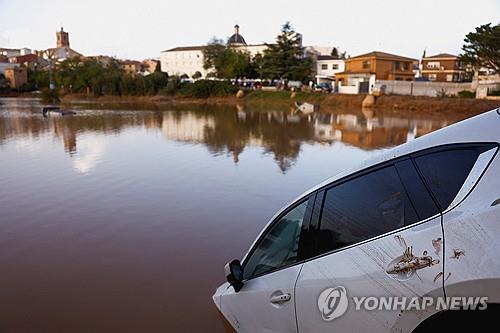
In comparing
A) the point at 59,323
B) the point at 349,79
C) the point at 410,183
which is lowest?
the point at 59,323

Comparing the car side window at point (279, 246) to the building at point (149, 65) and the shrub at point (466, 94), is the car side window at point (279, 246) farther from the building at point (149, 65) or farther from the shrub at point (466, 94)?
the building at point (149, 65)

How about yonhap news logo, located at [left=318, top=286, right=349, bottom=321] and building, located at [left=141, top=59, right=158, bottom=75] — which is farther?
building, located at [left=141, top=59, right=158, bottom=75]

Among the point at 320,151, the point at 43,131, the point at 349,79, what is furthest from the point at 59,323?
the point at 349,79

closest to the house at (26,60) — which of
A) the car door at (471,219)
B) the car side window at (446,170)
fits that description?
the car side window at (446,170)

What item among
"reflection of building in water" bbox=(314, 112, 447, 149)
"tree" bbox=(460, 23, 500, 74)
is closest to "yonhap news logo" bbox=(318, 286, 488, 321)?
"reflection of building in water" bbox=(314, 112, 447, 149)

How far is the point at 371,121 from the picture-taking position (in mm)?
27656

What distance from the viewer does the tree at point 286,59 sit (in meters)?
52.3

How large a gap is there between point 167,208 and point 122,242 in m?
1.84

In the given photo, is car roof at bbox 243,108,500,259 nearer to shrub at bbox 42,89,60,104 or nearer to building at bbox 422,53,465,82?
shrub at bbox 42,89,60,104

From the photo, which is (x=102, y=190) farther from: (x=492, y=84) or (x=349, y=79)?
(x=349, y=79)

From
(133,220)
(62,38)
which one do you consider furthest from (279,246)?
(62,38)

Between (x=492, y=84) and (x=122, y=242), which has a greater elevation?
(x=492, y=84)

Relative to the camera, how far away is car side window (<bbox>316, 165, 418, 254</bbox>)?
189 cm

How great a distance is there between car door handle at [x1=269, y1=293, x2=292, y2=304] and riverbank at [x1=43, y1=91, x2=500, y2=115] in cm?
3236
